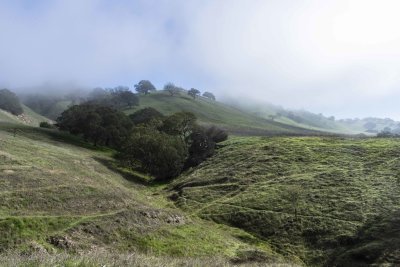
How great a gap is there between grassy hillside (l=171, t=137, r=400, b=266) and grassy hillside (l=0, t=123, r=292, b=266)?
469 cm

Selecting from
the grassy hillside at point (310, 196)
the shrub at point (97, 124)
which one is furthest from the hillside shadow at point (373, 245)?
the shrub at point (97, 124)

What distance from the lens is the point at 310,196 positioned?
69062mm

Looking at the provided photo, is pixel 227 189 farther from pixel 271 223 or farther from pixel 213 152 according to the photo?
pixel 213 152

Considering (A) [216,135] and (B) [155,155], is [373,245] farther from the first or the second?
(A) [216,135]

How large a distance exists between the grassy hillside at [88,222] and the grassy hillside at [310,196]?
469cm

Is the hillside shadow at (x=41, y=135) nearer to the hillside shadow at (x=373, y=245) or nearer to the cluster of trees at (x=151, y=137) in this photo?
the cluster of trees at (x=151, y=137)

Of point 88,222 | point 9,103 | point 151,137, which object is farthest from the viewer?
point 9,103

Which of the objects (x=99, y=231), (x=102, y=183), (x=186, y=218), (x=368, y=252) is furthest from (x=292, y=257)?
(x=102, y=183)

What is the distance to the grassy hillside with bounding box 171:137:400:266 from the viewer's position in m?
55.0

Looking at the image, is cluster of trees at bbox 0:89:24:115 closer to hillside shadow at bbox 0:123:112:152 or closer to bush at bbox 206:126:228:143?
hillside shadow at bbox 0:123:112:152

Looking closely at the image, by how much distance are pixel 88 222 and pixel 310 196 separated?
117 ft

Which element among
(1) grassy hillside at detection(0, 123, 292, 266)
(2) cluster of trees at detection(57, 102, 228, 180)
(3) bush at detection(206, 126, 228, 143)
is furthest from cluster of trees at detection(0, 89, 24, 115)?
(1) grassy hillside at detection(0, 123, 292, 266)

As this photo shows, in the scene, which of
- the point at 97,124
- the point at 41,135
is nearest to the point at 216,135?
the point at 97,124

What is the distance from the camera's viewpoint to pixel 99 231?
153ft
